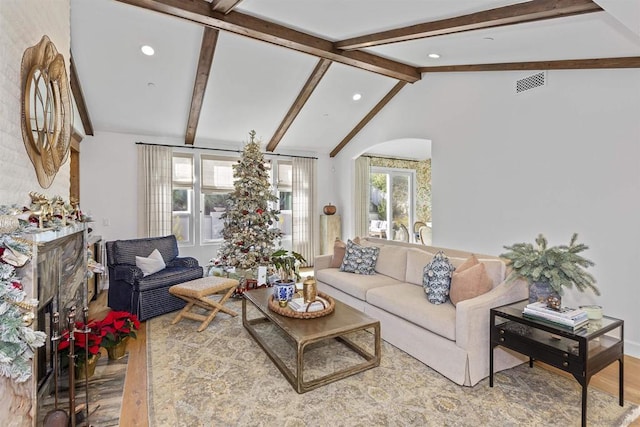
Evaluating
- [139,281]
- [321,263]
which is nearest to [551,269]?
[321,263]

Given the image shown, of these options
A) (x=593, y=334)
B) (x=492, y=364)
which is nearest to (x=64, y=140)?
(x=492, y=364)

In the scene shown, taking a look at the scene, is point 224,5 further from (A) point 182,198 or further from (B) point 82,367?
(A) point 182,198

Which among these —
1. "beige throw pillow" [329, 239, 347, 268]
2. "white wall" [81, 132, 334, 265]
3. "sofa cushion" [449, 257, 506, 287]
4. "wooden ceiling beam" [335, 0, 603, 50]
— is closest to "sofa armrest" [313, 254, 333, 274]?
"beige throw pillow" [329, 239, 347, 268]

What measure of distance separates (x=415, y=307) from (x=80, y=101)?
496 centimetres

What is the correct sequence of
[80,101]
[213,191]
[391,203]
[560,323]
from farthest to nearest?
[391,203], [213,191], [80,101], [560,323]

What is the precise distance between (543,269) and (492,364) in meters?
0.80

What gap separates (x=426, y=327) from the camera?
2732mm

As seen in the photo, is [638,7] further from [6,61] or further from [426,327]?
[6,61]

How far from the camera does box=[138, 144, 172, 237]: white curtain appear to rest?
5.50 m

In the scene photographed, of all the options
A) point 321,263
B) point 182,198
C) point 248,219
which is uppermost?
point 182,198

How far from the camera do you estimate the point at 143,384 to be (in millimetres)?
2494

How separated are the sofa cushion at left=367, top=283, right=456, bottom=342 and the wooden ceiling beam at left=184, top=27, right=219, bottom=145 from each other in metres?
3.33

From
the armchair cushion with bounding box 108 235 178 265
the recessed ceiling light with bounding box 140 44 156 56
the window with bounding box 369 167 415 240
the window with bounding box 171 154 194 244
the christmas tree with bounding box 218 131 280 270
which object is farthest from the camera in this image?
the window with bounding box 369 167 415 240

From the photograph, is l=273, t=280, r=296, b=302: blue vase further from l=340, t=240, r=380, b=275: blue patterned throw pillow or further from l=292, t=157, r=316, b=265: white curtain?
l=292, t=157, r=316, b=265: white curtain
